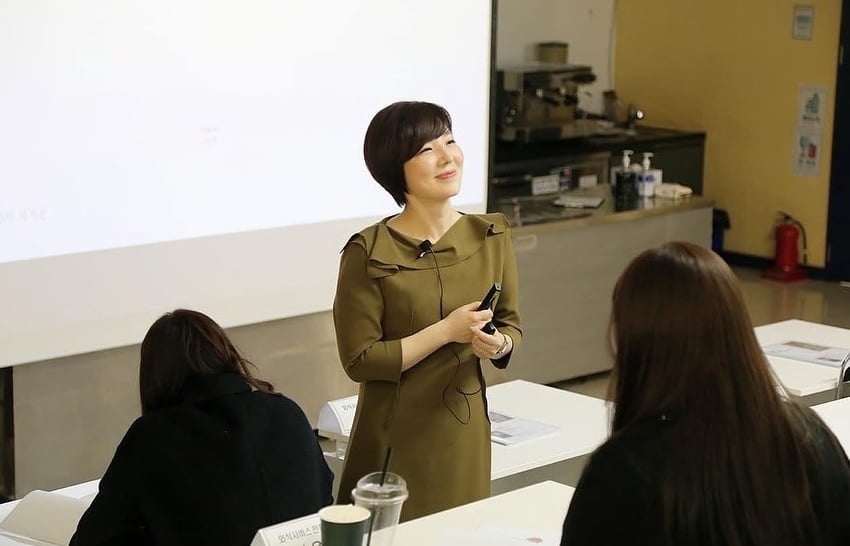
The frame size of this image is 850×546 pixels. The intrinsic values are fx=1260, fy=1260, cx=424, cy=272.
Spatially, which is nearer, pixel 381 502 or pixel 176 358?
pixel 381 502

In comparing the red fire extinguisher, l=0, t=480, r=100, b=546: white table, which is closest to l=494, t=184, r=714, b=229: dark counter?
the red fire extinguisher

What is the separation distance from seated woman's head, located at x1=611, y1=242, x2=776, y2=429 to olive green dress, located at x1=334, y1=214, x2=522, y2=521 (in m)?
1.00

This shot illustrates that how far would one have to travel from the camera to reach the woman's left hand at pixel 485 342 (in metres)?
2.59

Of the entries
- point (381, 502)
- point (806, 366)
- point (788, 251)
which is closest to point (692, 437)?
point (381, 502)

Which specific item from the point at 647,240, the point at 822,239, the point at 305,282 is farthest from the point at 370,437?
the point at 822,239

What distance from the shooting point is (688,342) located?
1.64 metres

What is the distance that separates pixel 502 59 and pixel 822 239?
230 centimetres

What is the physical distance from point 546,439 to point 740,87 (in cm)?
544

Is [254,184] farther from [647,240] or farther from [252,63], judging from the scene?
[647,240]

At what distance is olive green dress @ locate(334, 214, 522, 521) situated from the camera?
103 inches

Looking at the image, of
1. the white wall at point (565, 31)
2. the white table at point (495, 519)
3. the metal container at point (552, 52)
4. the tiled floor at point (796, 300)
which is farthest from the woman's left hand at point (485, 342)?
the metal container at point (552, 52)

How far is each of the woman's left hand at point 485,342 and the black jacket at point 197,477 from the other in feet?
1.71

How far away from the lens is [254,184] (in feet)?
14.2

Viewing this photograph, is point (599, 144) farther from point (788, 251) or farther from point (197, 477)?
point (197, 477)
